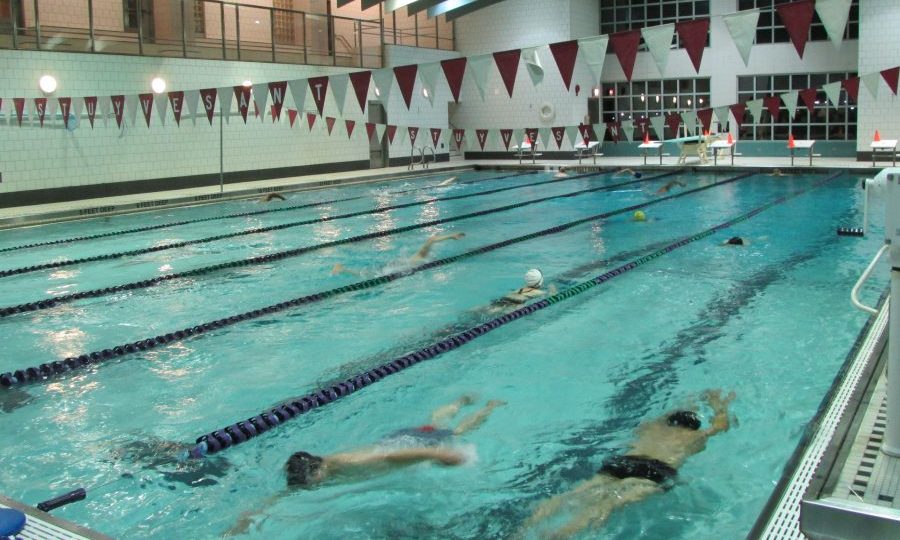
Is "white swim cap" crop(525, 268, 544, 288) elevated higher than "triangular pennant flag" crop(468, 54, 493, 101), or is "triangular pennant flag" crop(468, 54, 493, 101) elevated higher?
"triangular pennant flag" crop(468, 54, 493, 101)

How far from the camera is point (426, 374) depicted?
4.58 m

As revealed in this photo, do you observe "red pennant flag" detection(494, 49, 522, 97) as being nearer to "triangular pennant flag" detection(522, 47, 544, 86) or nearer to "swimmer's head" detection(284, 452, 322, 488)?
"triangular pennant flag" detection(522, 47, 544, 86)

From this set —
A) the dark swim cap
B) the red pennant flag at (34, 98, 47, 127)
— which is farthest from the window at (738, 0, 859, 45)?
the dark swim cap

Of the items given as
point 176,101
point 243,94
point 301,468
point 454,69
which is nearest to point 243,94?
point 243,94

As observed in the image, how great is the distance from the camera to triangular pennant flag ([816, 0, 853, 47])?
22.0 ft

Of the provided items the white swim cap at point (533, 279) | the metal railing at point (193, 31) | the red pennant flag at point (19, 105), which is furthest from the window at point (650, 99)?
the white swim cap at point (533, 279)

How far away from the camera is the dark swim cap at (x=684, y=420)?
12.0 feet

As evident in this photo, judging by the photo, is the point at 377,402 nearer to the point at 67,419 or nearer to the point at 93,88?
the point at 67,419

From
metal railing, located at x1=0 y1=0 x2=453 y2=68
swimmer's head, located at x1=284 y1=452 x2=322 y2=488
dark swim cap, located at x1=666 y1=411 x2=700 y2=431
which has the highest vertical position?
metal railing, located at x1=0 y1=0 x2=453 y2=68

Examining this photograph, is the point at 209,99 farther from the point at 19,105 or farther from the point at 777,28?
the point at 777,28

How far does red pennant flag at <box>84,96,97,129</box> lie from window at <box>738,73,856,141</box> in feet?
46.7

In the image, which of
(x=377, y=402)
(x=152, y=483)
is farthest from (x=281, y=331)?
(x=152, y=483)

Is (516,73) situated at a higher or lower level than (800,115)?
higher

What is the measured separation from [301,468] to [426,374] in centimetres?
137
